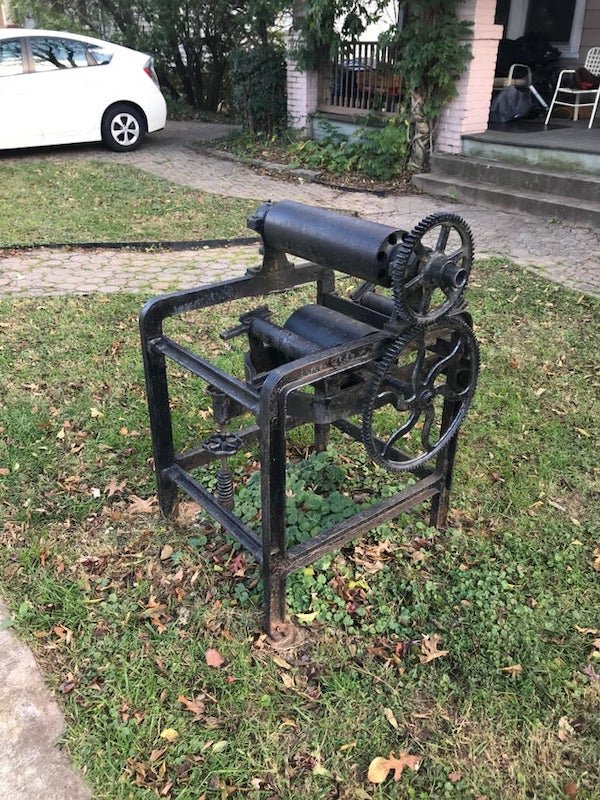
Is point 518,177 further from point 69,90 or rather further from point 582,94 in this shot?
point 69,90

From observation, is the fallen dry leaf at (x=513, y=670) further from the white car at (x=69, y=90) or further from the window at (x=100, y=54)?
the window at (x=100, y=54)

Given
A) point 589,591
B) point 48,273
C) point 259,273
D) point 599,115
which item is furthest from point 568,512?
point 599,115

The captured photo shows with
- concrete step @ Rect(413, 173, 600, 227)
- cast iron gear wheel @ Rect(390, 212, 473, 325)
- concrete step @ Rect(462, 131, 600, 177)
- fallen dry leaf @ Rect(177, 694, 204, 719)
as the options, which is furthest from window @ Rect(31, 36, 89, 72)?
fallen dry leaf @ Rect(177, 694, 204, 719)

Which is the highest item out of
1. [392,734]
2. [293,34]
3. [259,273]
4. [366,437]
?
[293,34]

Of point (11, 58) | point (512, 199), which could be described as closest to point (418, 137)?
point (512, 199)

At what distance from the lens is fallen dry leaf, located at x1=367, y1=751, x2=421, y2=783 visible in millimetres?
2020

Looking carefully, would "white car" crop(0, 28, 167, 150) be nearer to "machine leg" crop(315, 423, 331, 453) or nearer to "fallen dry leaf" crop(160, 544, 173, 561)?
"machine leg" crop(315, 423, 331, 453)

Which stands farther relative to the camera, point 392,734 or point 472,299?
point 472,299

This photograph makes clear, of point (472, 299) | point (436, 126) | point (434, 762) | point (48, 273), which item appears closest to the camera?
point (434, 762)

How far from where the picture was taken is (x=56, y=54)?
9.68 metres

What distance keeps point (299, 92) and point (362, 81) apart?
121 centimetres

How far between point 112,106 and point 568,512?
9500mm

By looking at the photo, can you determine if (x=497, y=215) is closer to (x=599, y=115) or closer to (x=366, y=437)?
(x=599, y=115)

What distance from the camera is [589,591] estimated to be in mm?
2674
